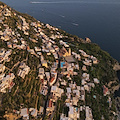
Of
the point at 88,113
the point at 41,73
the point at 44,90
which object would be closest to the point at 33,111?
the point at 44,90

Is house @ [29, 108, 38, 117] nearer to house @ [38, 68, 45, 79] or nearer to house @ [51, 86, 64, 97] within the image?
house @ [51, 86, 64, 97]

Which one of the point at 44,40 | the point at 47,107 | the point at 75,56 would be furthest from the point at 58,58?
the point at 47,107

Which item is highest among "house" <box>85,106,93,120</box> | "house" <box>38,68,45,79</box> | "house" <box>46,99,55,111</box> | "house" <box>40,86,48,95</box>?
"house" <box>38,68,45,79</box>

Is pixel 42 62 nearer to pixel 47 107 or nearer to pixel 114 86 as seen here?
pixel 47 107

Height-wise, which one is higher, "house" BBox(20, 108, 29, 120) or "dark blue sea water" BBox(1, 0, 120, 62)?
"dark blue sea water" BBox(1, 0, 120, 62)

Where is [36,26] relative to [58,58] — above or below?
above

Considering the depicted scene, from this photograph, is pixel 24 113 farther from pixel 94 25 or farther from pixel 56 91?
pixel 94 25

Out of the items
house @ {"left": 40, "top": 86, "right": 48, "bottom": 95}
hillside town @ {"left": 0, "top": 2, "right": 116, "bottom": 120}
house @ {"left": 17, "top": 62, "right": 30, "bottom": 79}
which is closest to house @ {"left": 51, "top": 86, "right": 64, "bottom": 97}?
hillside town @ {"left": 0, "top": 2, "right": 116, "bottom": 120}

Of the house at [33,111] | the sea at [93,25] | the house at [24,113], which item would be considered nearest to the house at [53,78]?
the house at [33,111]
